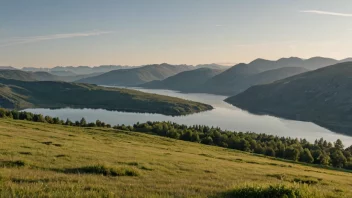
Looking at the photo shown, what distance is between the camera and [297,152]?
105500 millimetres

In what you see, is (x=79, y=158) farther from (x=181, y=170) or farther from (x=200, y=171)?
(x=200, y=171)

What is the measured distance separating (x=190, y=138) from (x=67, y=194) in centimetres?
11389

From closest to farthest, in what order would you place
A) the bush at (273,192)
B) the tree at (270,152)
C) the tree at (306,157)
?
the bush at (273,192) → the tree at (306,157) → the tree at (270,152)

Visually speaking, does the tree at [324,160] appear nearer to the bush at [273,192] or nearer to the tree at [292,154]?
the tree at [292,154]

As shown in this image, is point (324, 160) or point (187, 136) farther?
point (187, 136)

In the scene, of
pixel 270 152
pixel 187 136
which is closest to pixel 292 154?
pixel 270 152

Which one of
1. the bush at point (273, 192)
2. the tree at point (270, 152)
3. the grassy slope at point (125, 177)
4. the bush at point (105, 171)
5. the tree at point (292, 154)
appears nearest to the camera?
the bush at point (273, 192)

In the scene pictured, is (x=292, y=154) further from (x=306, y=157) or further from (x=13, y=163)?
(x=13, y=163)

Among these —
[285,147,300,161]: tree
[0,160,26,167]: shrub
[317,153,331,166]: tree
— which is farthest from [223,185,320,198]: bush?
[317,153,331,166]: tree

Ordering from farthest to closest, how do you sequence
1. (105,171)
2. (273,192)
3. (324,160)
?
(324,160) → (105,171) → (273,192)

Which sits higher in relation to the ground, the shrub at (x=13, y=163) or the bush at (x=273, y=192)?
the bush at (x=273, y=192)

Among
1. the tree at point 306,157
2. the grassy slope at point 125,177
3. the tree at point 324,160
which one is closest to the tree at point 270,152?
the tree at point 306,157

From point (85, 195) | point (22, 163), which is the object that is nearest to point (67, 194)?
point (85, 195)

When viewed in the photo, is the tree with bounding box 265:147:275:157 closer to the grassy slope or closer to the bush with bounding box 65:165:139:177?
the grassy slope
